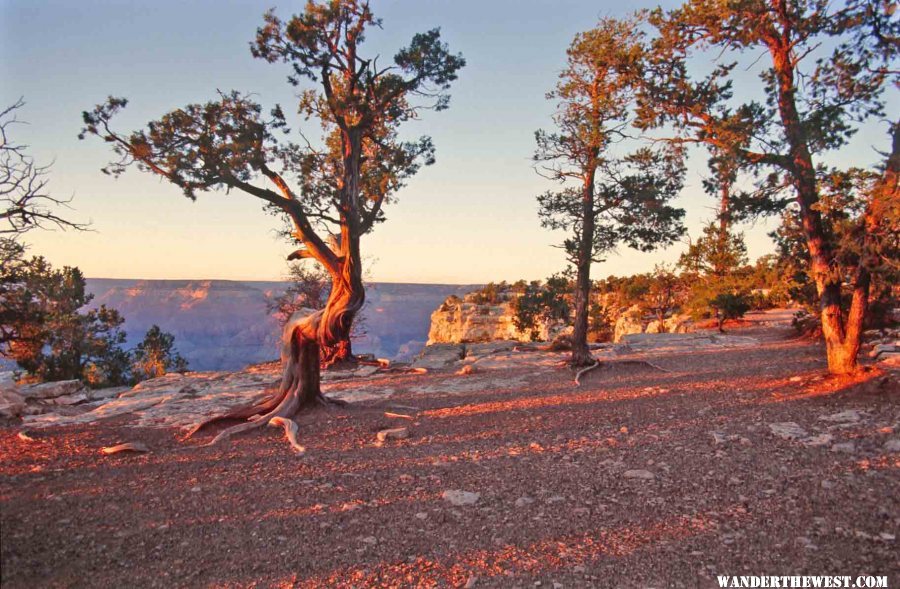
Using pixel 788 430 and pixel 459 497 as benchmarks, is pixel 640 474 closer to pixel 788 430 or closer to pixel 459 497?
pixel 459 497

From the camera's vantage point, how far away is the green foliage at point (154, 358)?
3141 cm

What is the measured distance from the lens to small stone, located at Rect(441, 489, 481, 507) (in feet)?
18.6

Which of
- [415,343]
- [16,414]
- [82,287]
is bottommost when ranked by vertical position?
[415,343]

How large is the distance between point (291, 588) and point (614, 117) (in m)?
13.9

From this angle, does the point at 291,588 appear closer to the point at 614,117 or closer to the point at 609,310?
the point at 614,117

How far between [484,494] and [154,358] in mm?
32248

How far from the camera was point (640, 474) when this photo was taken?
6.27m

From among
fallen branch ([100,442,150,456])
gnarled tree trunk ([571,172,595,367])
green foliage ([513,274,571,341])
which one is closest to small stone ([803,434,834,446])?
gnarled tree trunk ([571,172,595,367])

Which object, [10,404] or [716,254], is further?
[716,254]

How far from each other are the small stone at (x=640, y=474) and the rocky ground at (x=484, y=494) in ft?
0.12

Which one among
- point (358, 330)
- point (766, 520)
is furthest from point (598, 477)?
point (358, 330)

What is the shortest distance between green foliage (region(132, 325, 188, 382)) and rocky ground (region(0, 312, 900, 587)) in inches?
895

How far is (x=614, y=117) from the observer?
14.1 meters

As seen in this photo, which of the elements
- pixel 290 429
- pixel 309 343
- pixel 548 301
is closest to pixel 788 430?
pixel 290 429
